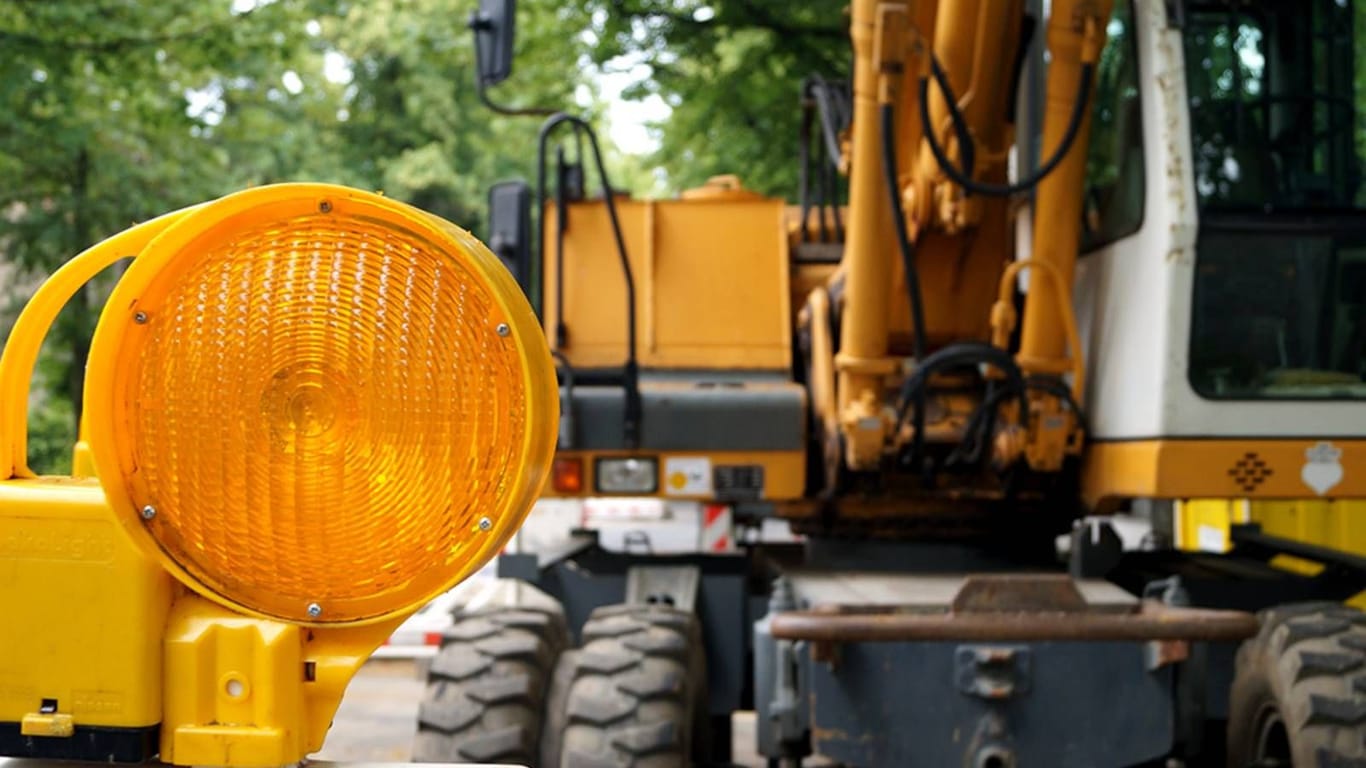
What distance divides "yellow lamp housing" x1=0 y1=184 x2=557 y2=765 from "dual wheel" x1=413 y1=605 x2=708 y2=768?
310 centimetres

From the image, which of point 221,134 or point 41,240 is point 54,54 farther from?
point 221,134

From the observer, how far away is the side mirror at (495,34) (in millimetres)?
5367

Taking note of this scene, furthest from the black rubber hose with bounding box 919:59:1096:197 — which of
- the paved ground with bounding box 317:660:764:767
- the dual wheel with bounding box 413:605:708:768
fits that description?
the paved ground with bounding box 317:660:764:767

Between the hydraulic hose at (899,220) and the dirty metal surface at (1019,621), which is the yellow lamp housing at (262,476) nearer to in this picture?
the dirty metal surface at (1019,621)

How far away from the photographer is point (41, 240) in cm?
1440

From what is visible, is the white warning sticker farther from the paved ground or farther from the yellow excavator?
the paved ground

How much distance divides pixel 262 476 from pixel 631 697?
3.21m

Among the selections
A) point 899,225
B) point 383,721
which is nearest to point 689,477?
point 899,225

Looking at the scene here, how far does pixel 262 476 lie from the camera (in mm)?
2436

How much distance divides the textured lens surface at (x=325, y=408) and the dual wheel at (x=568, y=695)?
3095 mm

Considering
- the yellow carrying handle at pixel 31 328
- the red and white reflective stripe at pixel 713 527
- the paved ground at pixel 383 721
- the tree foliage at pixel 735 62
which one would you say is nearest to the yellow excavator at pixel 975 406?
the paved ground at pixel 383 721

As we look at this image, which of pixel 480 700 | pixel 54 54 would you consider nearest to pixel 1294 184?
pixel 480 700

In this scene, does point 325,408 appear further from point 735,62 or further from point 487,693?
point 735,62

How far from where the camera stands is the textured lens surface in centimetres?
240
